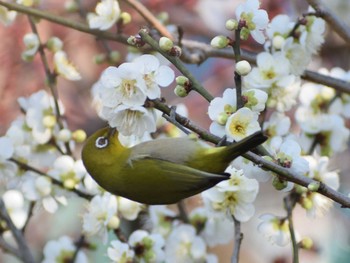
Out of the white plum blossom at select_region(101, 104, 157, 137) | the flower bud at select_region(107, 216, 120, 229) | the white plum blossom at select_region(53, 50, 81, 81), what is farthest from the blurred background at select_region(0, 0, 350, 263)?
the white plum blossom at select_region(101, 104, 157, 137)

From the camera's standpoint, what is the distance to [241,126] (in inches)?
57.1

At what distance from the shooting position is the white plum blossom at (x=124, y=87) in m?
1.44

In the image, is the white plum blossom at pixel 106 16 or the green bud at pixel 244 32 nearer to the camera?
the green bud at pixel 244 32

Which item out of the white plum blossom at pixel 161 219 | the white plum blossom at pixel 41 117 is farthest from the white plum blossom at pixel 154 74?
the white plum blossom at pixel 161 219

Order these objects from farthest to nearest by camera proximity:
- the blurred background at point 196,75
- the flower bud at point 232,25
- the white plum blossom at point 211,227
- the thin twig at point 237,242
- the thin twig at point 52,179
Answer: the blurred background at point 196,75 → the white plum blossom at point 211,227 → the thin twig at point 52,179 → the thin twig at point 237,242 → the flower bud at point 232,25

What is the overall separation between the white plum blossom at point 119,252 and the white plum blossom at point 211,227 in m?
0.28

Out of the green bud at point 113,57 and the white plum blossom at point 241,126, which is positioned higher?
the white plum blossom at point 241,126

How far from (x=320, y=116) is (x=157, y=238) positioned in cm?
48

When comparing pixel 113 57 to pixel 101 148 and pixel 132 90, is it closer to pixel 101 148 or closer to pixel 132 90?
pixel 101 148

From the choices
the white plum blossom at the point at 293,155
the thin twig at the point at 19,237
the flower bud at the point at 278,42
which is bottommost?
the thin twig at the point at 19,237

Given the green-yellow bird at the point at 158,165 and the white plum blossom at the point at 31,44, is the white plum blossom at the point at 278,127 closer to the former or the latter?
the green-yellow bird at the point at 158,165

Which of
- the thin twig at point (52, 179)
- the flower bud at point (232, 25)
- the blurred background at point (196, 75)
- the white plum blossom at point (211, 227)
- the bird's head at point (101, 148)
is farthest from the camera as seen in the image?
the blurred background at point (196, 75)

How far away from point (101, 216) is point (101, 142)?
0.20m

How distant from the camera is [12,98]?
310 centimetres
